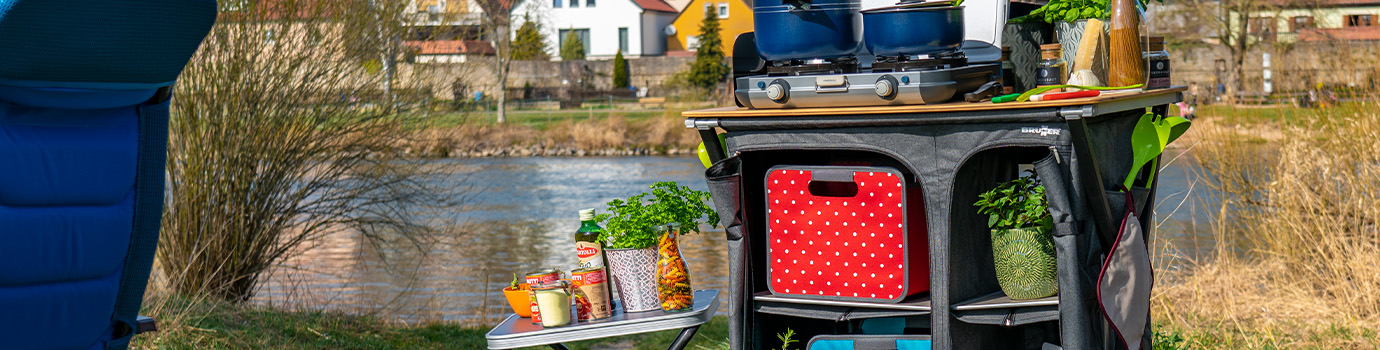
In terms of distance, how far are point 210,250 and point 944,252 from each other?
15.4 ft

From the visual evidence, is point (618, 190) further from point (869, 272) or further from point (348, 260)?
point (869, 272)

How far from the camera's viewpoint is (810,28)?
267 cm

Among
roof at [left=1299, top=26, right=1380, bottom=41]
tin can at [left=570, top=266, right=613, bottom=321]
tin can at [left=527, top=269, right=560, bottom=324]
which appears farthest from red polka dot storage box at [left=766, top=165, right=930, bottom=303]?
roof at [left=1299, top=26, right=1380, bottom=41]

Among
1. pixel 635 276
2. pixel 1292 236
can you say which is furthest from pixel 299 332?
pixel 1292 236

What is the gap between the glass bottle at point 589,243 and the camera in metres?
2.78

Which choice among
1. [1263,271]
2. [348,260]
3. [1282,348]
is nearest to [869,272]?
[1282,348]

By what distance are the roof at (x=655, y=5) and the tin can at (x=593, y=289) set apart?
36.4m

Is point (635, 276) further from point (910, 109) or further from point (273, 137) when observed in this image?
point (273, 137)

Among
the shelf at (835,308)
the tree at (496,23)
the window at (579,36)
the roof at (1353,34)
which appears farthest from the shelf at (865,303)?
the window at (579,36)

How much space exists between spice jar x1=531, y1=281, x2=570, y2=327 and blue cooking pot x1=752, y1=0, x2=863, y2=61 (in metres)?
0.72

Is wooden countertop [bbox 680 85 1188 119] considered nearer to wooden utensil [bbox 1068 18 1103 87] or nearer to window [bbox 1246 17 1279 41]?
wooden utensil [bbox 1068 18 1103 87]

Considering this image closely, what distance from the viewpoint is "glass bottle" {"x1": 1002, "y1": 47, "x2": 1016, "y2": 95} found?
2.82 metres

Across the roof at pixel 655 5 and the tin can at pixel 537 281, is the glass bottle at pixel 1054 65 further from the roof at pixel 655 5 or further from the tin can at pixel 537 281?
the roof at pixel 655 5

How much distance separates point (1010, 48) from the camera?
111 inches
